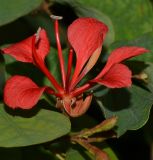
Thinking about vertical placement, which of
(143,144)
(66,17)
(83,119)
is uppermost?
(66,17)

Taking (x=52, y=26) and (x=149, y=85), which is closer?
(x=149, y=85)

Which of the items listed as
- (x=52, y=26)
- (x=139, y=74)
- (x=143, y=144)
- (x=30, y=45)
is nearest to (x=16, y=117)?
(x=30, y=45)

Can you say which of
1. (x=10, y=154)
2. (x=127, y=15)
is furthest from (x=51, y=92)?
(x=127, y=15)

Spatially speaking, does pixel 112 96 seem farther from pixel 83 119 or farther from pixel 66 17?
pixel 66 17

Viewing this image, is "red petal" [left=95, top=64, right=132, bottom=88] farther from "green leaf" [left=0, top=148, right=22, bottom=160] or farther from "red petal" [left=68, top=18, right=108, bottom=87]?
"green leaf" [left=0, top=148, right=22, bottom=160]

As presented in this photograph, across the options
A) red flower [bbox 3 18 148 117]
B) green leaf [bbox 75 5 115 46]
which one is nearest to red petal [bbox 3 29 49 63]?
red flower [bbox 3 18 148 117]

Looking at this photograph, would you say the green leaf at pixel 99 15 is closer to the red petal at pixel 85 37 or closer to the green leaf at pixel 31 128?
the red petal at pixel 85 37

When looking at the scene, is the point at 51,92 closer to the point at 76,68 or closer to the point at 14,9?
the point at 76,68
